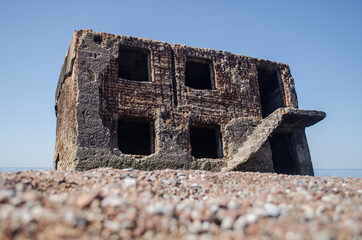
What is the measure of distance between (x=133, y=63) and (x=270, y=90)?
647cm

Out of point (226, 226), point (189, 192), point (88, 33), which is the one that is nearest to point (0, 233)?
point (226, 226)

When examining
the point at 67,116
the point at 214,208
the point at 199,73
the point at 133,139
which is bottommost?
the point at 214,208

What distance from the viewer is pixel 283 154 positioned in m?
13.6

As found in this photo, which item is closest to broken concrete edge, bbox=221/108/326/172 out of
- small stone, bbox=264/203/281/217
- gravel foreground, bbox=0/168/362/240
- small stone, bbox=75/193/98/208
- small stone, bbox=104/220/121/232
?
gravel foreground, bbox=0/168/362/240

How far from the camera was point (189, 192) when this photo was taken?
17.2 ft

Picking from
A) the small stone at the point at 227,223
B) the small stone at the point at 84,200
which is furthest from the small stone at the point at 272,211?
the small stone at the point at 84,200

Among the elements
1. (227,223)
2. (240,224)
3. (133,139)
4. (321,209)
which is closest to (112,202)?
(227,223)

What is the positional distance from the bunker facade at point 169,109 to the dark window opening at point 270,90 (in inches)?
1.9

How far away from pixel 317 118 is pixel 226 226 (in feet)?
32.9

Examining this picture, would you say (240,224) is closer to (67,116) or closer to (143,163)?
(143,163)

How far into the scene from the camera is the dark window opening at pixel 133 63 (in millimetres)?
11791

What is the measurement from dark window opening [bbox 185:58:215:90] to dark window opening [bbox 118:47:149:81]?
1.86 meters

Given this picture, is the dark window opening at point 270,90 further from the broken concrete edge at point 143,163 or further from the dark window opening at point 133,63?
the dark window opening at point 133,63

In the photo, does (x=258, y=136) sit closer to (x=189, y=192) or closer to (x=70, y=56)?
(x=189, y=192)
